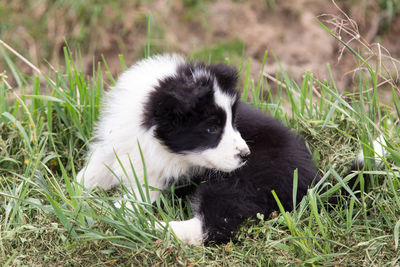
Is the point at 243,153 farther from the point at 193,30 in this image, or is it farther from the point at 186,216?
the point at 193,30

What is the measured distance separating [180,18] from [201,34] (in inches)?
12.9

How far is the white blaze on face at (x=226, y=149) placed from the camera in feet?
9.22

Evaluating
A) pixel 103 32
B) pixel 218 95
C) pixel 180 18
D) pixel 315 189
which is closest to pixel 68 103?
pixel 218 95

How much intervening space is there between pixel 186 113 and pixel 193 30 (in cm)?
422

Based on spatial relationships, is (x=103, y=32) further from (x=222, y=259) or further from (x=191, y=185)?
(x=222, y=259)

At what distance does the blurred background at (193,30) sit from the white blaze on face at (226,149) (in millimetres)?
3433

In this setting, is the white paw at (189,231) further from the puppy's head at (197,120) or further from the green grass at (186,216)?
the puppy's head at (197,120)

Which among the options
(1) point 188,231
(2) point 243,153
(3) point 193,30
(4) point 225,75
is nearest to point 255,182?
(2) point 243,153

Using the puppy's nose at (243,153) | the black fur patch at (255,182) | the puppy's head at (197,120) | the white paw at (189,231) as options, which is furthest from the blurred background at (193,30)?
the white paw at (189,231)

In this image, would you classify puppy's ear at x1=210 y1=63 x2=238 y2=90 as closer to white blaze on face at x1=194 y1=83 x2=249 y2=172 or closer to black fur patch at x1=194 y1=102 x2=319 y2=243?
white blaze on face at x1=194 y1=83 x2=249 y2=172

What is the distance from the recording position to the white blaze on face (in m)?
2.81

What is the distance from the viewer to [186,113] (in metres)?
2.79

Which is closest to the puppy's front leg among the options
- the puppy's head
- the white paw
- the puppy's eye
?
the white paw

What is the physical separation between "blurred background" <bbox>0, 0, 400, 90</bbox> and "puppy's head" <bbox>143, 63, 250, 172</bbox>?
134 inches
